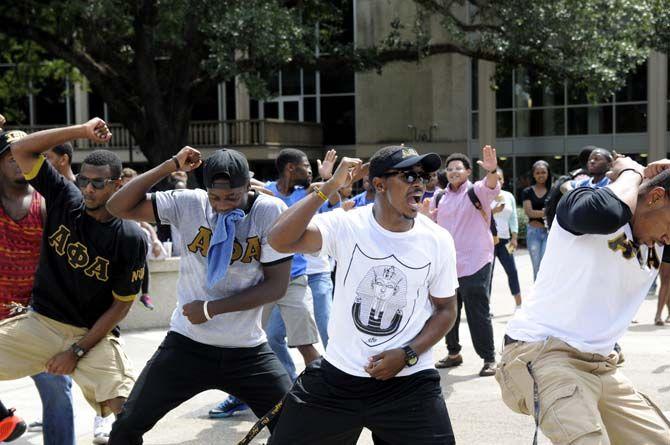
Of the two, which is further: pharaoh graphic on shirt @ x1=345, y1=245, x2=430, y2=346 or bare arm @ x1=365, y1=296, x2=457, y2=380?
pharaoh graphic on shirt @ x1=345, y1=245, x2=430, y2=346

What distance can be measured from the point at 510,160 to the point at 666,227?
92.5 feet

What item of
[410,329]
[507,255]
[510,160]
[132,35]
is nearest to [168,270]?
[507,255]

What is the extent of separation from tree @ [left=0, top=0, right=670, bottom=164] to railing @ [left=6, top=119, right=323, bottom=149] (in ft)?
33.6

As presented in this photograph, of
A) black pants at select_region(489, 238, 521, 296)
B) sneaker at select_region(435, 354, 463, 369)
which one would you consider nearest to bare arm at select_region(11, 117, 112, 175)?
sneaker at select_region(435, 354, 463, 369)

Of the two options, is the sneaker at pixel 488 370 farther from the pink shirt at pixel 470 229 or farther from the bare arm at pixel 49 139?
the bare arm at pixel 49 139

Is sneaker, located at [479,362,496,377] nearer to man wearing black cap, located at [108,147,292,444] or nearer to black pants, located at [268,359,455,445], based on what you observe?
man wearing black cap, located at [108,147,292,444]

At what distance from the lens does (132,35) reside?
72.5 feet

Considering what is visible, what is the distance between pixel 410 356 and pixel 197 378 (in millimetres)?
1332

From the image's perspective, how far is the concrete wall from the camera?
32250 millimetres

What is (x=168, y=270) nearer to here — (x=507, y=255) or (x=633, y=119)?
(x=507, y=255)

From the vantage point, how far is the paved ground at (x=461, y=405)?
636 centimetres

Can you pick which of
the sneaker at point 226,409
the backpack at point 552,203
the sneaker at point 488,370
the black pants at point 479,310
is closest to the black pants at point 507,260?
the black pants at point 479,310

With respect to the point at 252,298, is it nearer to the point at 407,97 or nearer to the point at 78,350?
the point at 78,350

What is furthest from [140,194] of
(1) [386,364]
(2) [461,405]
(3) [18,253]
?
(2) [461,405]
